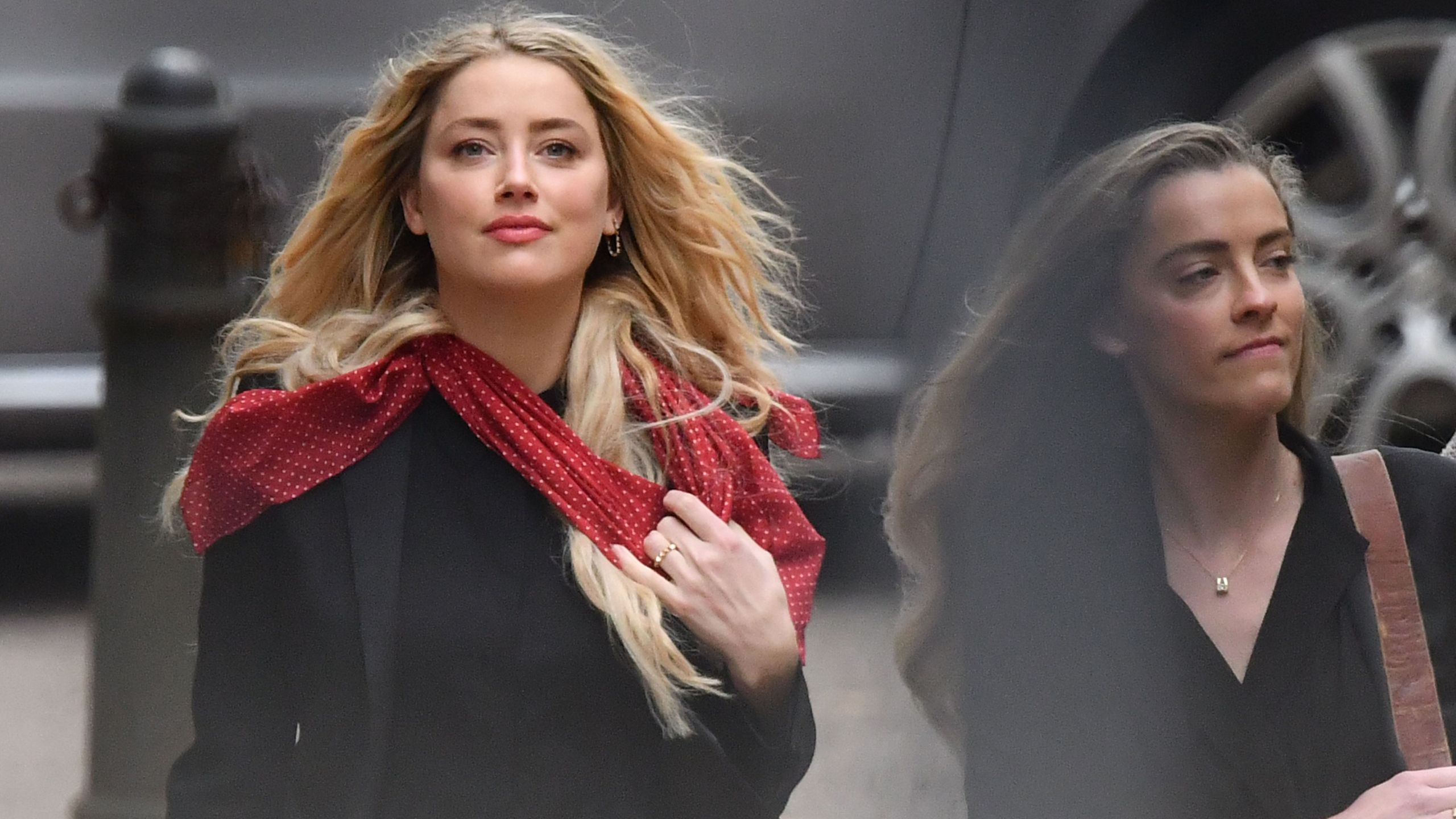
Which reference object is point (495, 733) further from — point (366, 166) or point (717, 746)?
point (366, 166)

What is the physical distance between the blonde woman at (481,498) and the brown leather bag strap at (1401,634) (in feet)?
2.10

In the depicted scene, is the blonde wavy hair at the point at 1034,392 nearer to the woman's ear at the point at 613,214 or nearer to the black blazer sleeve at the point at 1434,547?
the black blazer sleeve at the point at 1434,547

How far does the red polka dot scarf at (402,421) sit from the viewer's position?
182cm

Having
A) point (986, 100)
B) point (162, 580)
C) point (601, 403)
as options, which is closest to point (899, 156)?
point (986, 100)

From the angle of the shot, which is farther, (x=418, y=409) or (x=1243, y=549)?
(x=1243, y=549)

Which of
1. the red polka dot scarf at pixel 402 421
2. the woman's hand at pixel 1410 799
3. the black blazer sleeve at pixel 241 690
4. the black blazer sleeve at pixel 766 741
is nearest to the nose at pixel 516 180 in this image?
the red polka dot scarf at pixel 402 421

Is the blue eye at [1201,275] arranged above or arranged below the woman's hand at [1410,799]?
above

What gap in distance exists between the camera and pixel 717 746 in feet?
6.15

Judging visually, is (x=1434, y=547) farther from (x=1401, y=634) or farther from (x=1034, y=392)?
(x=1034, y=392)

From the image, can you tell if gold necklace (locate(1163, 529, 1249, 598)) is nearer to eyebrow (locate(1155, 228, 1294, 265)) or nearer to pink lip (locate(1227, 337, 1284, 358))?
pink lip (locate(1227, 337, 1284, 358))

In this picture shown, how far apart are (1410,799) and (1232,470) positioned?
39 cm

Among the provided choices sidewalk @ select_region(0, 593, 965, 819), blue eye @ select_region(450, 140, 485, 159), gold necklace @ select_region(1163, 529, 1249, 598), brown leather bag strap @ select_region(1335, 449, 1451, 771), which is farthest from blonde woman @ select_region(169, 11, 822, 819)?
brown leather bag strap @ select_region(1335, 449, 1451, 771)

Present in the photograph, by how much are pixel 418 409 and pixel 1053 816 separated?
0.87 metres

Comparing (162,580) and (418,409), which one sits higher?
(418,409)
